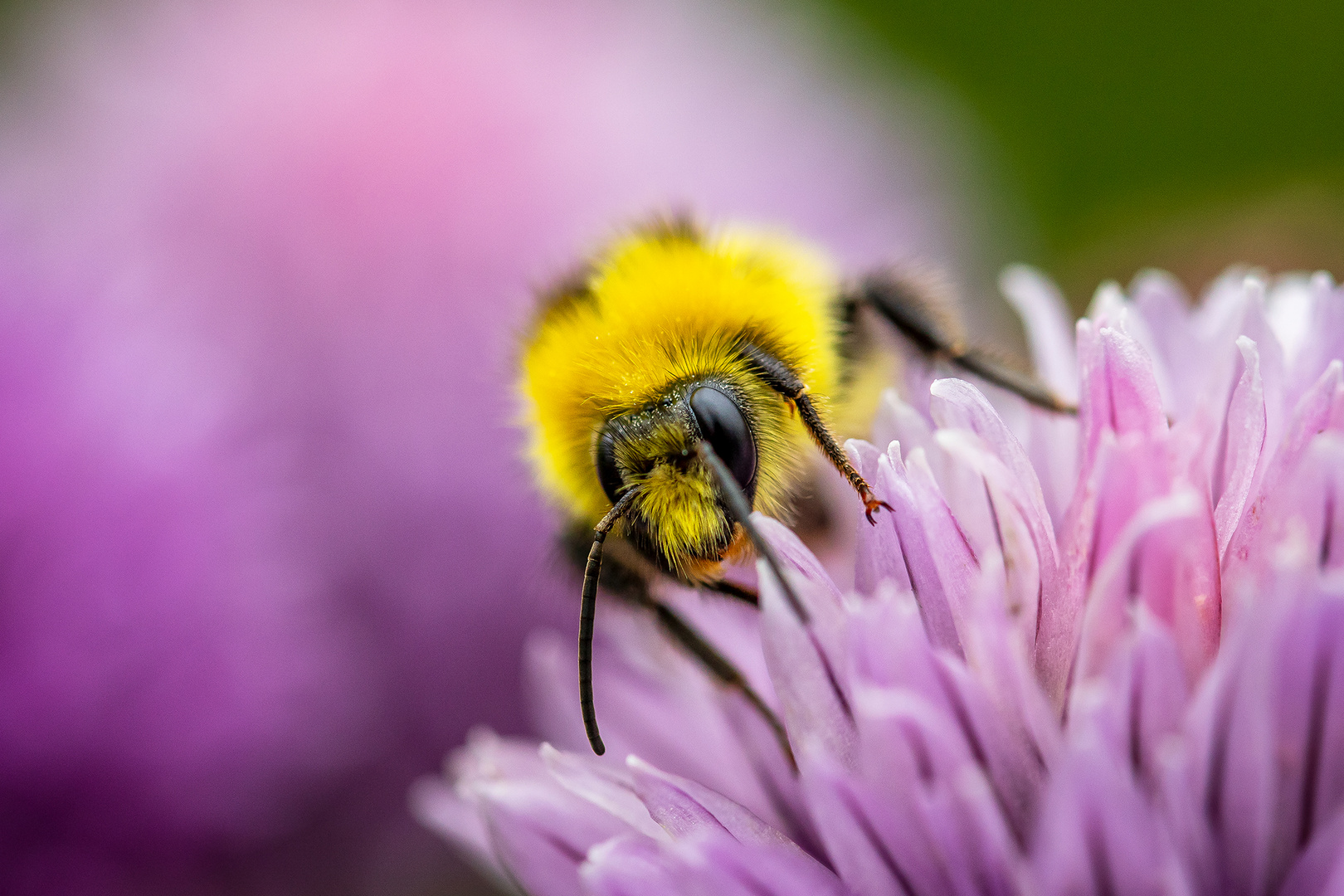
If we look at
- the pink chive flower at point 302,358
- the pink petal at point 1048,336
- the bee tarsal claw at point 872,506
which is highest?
the pink chive flower at point 302,358

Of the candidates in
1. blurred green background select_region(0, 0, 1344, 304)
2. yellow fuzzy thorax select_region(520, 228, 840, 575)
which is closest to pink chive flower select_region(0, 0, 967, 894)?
yellow fuzzy thorax select_region(520, 228, 840, 575)

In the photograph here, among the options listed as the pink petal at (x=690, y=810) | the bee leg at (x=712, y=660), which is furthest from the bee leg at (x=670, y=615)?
the pink petal at (x=690, y=810)

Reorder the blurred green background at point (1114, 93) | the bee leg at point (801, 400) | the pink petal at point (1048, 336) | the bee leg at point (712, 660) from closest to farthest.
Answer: the bee leg at point (801, 400), the bee leg at point (712, 660), the pink petal at point (1048, 336), the blurred green background at point (1114, 93)

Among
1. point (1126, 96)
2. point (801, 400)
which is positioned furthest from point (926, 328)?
point (1126, 96)

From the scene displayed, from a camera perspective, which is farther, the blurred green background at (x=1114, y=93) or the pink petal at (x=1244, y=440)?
the blurred green background at (x=1114, y=93)

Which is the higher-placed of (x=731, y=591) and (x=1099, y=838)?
(x=731, y=591)

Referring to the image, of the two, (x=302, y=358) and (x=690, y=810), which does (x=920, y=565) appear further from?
(x=302, y=358)

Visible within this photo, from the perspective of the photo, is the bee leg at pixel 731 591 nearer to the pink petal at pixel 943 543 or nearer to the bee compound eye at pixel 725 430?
the bee compound eye at pixel 725 430

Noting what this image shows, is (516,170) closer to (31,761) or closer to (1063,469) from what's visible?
(31,761)
